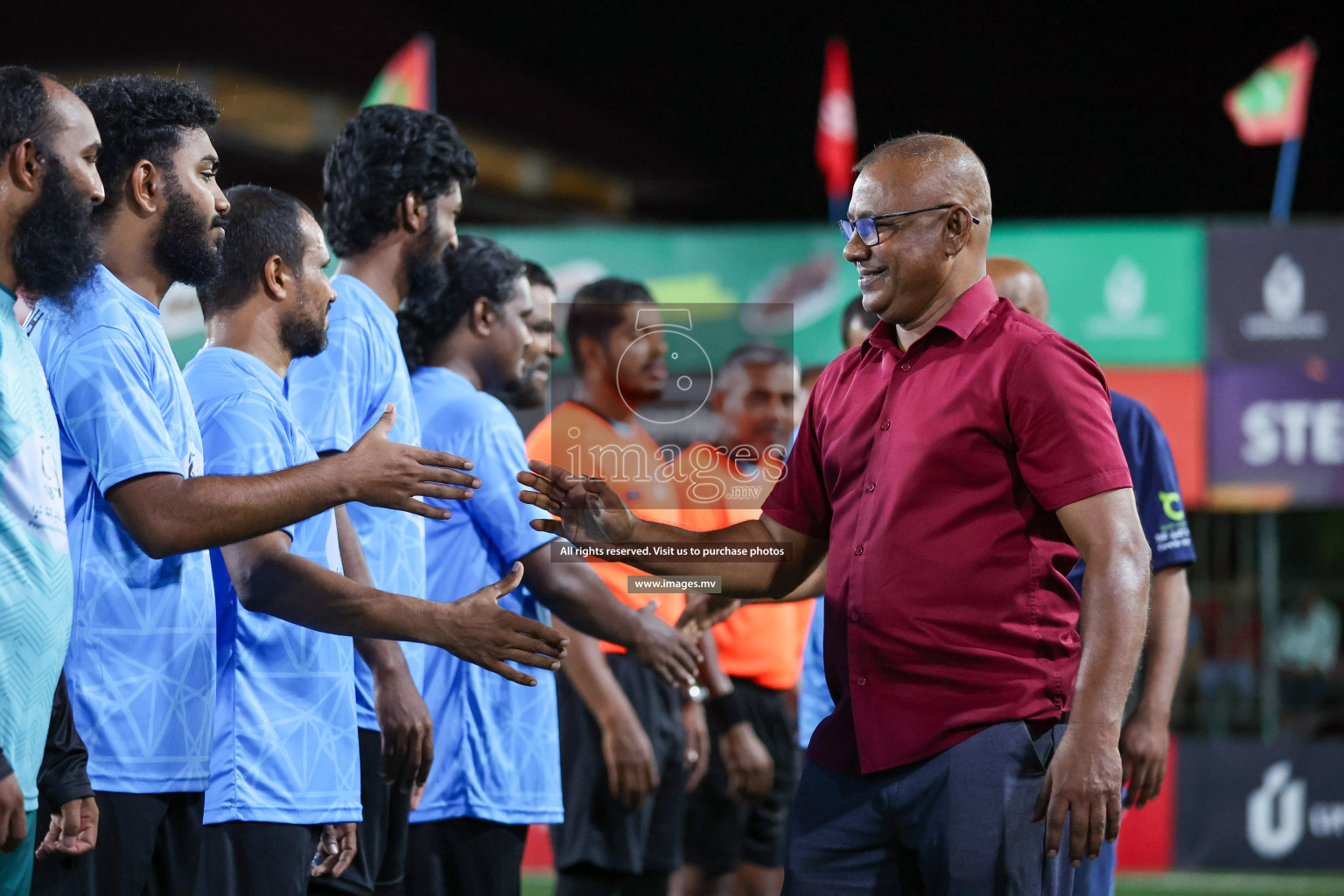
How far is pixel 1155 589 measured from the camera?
3.92 metres

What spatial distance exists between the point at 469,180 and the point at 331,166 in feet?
1.27

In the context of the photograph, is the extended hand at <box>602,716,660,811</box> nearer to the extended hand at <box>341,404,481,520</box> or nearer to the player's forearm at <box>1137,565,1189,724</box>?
the player's forearm at <box>1137,565,1189,724</box>

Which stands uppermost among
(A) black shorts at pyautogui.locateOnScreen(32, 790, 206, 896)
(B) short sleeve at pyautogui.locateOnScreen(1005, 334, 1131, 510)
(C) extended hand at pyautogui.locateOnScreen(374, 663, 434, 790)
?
(B) short sleeve at pyautogui.locateOnScreen(1005, 334, 1131, 510)

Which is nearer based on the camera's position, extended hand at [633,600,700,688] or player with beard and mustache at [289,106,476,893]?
player with beard and mustache at [289,106,476,893]

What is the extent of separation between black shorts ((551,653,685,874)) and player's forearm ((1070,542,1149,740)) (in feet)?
7.64

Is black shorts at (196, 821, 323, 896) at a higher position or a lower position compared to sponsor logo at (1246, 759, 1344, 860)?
higher

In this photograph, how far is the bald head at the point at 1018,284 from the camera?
4.10 m

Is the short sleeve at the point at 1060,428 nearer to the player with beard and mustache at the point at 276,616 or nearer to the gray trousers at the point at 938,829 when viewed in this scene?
the gray trousers at the point at 938,829

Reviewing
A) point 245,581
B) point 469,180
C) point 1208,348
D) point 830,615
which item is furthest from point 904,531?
point 1208,348

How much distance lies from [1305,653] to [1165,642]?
41.1ft

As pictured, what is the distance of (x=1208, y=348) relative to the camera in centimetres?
987

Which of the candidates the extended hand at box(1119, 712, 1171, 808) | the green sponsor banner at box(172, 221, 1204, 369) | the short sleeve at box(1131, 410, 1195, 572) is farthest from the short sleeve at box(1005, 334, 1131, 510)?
the green sponsor banner at box(172, 221, 1204, 369)

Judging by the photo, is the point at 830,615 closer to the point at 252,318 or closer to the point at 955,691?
the point at 955,691

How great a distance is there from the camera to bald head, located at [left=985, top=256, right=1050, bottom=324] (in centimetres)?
410
